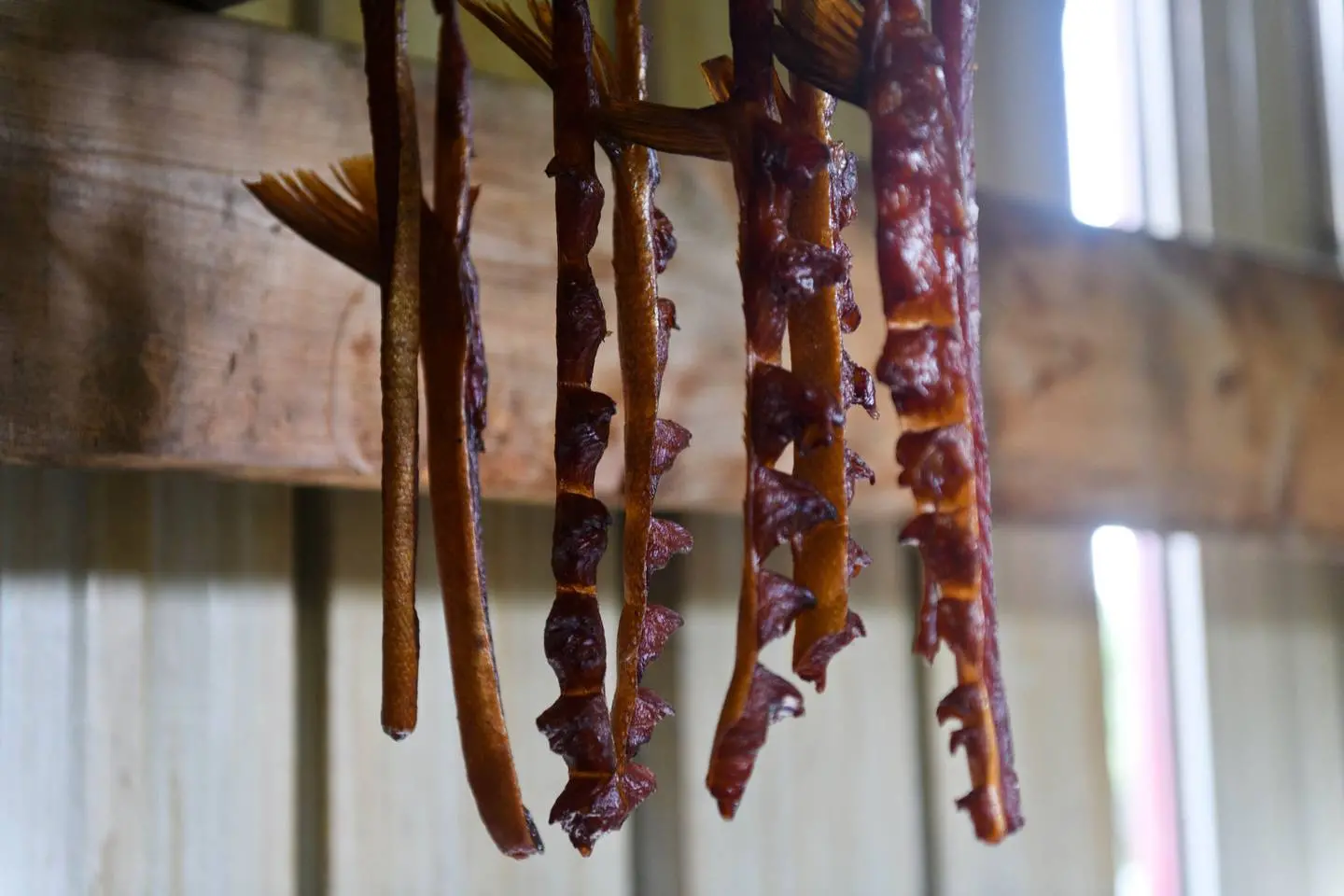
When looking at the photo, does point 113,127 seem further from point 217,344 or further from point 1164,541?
point 1164,541

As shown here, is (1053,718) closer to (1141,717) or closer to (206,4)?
(1141,717)

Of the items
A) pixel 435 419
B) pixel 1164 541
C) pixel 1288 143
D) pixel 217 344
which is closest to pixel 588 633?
pixel 435 419

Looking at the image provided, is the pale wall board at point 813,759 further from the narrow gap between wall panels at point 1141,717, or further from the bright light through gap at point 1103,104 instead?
the bright light through gap at point 1103,104

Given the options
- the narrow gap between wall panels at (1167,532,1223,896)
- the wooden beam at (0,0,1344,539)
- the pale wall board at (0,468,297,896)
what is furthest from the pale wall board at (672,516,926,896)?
the narrow gap between wall panels at (1167,532,1223,896)

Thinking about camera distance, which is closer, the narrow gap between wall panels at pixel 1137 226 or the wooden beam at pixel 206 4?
the wooden beam at pixel 206 4

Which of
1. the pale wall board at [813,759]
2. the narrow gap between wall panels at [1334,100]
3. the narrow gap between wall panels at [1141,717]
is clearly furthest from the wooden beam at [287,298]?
the narrow gap between wall panels at [1334,100]

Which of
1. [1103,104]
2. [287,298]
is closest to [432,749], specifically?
[287,298]

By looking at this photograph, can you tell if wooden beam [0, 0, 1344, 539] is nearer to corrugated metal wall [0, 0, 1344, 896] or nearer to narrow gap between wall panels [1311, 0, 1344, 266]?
corrugated metal wall [0, 0, 1344, 896]
